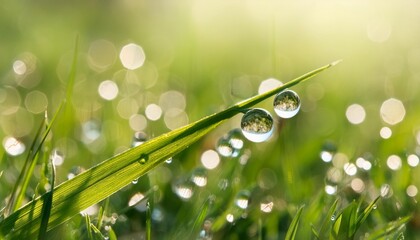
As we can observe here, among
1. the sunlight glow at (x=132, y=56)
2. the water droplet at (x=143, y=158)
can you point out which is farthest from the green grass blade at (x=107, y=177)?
the sunlight glow at (x=132, y=56)

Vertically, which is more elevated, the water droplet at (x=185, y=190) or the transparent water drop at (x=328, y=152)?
the water droplet at (x=185, y=190)

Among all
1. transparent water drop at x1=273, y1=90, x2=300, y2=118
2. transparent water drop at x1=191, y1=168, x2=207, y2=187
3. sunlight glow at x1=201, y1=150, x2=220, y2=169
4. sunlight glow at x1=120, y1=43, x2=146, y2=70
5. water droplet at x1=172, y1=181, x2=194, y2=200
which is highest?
transparent water drop at x1=273, y1=90, x2=300, y2=118

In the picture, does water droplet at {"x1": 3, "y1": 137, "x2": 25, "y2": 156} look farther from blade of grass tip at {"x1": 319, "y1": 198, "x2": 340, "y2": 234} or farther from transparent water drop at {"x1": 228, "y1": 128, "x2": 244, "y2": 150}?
blade of grass tip at {"x1": 319, "y1": 198, "x2": 340, "y2": 234}

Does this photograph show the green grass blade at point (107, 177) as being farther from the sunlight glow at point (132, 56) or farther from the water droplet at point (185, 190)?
the sunlight glow at point (132, 56)

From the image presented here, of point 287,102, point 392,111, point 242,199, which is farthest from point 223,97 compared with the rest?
point 287,102

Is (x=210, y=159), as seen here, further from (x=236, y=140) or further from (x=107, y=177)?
(x=107, y=177)

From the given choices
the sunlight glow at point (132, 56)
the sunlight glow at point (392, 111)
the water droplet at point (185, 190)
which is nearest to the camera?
the water droplet at point (185, 190)

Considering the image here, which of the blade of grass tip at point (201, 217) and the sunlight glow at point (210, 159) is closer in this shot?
the blade of grass tip at point (201, 217)

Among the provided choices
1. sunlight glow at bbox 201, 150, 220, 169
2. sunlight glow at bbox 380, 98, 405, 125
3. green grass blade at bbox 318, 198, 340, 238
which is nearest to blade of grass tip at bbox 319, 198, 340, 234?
green grass blade at bbox 318, 198, 340, 238
